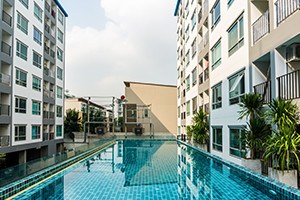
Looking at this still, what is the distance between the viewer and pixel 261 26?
1064cm

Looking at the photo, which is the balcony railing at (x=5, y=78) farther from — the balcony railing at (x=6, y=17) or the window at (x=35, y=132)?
the window at (x=35, y=132)

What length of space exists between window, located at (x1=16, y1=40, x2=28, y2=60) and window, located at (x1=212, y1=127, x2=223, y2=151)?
657 inches

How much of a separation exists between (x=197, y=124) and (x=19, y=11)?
674 inches

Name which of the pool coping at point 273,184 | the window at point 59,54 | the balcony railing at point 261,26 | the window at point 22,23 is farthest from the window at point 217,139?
the window at point 59,54

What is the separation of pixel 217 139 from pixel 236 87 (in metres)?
4.21

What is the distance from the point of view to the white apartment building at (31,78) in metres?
20.2

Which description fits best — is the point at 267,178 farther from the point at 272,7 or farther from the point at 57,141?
the point at 57,141

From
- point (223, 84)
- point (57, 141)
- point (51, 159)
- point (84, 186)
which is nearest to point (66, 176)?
point (51, 159)

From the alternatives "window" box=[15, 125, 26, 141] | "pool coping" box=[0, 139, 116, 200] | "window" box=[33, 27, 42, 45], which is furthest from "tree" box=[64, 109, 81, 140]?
"pool coping" box=[0, 139, 116, 200]

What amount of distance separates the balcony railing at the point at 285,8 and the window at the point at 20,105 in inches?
780

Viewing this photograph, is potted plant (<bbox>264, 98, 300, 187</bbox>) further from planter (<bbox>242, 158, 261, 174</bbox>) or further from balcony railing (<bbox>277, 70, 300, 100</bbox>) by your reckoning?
planter (<bbox>242, 158, 261, 174</bbox>)

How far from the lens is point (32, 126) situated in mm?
24359

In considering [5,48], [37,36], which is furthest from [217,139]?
[37,36]

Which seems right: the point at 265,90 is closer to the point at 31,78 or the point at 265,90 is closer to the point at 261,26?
the point at 261,26
